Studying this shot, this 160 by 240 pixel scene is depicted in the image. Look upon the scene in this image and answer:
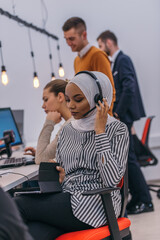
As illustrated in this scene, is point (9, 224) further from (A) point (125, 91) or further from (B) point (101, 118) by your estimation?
(A) point (125, 91)

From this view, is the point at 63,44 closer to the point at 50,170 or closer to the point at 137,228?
the point at 137,228

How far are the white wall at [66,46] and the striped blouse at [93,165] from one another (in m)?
3.49

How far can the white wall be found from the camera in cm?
516

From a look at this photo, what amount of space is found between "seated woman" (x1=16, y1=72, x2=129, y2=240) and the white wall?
340 centimetres

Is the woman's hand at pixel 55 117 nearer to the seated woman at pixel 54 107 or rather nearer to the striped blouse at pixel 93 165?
the seated woman at pixel 54 107

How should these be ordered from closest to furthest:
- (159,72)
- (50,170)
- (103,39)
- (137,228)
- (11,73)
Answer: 1. (50,170)
2. (137,228)
3. (103,39)
4. (159,72)
5. (11,73)

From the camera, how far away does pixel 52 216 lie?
1643 millimetres

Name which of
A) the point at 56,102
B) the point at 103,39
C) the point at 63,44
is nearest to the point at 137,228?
the point at 56,102

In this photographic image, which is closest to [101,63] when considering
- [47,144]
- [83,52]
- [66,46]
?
[83,52]

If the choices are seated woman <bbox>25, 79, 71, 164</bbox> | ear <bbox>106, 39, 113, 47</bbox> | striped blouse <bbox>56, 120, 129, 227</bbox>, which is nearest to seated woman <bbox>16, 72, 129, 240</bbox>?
striped blouse <bbox>56, 120, 129, 227</bbox>

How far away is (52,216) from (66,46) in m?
4.04

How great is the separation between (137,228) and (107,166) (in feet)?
6.15

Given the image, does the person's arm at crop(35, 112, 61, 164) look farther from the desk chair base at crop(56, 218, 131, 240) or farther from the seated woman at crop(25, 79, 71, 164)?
the desk chair base at crop(56, 218, 131, 240)

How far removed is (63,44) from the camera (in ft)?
17.7
